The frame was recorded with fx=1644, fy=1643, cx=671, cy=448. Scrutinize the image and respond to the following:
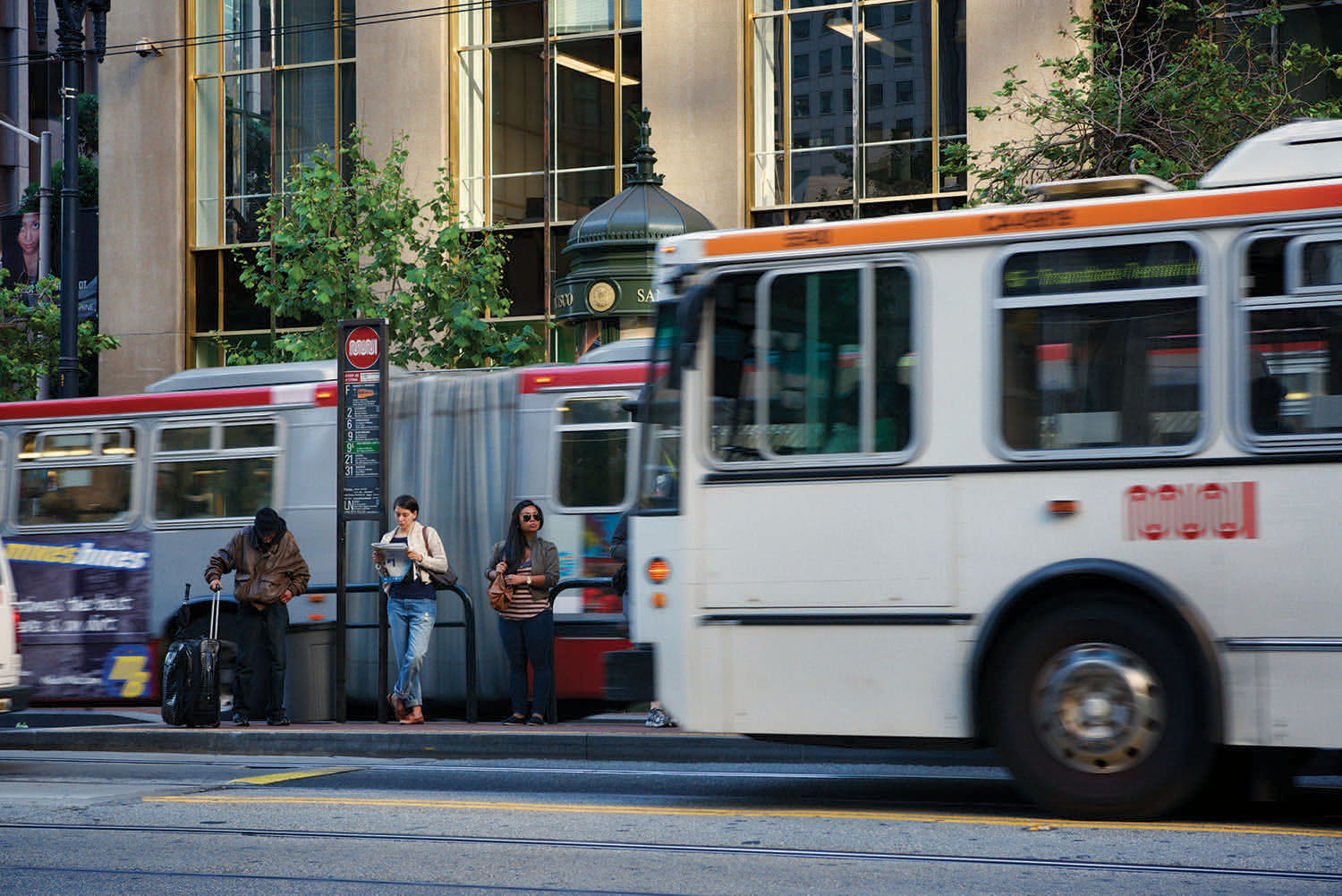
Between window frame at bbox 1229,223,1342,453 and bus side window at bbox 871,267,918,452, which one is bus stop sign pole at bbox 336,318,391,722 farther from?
window frame at bbox 1229,223,1342,453

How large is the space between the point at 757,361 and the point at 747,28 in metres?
16.2

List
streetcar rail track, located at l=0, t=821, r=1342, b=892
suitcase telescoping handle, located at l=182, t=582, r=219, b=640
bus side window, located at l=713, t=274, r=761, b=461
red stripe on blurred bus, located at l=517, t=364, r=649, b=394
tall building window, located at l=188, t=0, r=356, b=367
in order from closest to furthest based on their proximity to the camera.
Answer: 1. streetcar rail track, located at l=0, t=821, r=1342, b=892
2. bus side window, located at l=713, t=274, r=761, b=461
3. suitcase telescoping handle, located at l=182, t=582, r=219, b=640
4. red stripe on blurred bus, located at l=517, t=364, r=649, b=394
5. tall building window, located at l=188, t=0, r=356, b=367

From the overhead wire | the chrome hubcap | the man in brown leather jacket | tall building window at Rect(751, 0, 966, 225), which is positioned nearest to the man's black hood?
the man in brown leather jacket

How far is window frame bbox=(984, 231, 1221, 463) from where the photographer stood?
23.6 feet

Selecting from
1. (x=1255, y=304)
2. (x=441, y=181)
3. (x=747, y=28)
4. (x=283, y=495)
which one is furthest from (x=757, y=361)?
(x=747, y=28)

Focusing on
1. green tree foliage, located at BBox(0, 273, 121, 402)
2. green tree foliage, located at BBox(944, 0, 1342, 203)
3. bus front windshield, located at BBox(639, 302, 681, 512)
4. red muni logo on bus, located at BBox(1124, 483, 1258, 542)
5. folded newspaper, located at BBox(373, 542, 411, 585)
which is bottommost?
folded newspaper, located at BBox(373, 542, 411, 585)

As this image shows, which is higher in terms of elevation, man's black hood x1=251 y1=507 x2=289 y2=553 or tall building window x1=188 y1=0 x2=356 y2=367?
tall building window x1=188 y1=0 x2=356 y2=367

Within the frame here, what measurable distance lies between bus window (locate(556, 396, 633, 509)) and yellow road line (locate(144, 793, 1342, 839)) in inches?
198

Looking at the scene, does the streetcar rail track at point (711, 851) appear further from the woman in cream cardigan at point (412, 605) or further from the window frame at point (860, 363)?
the woman in cream cardigan at point (412, 605)

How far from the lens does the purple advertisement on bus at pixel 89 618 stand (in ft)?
48.8

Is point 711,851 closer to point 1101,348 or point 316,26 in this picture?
point 1101,348

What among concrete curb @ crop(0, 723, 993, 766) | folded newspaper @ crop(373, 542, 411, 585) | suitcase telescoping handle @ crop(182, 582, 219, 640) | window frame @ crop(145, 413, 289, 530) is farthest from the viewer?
window frame @ crop(145, 413, 289, 530)

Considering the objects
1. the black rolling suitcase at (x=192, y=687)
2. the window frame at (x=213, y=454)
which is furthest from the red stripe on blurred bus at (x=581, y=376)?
the black rolling suitcase at (x=192, y=687)

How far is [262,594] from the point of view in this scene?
12.9 m
